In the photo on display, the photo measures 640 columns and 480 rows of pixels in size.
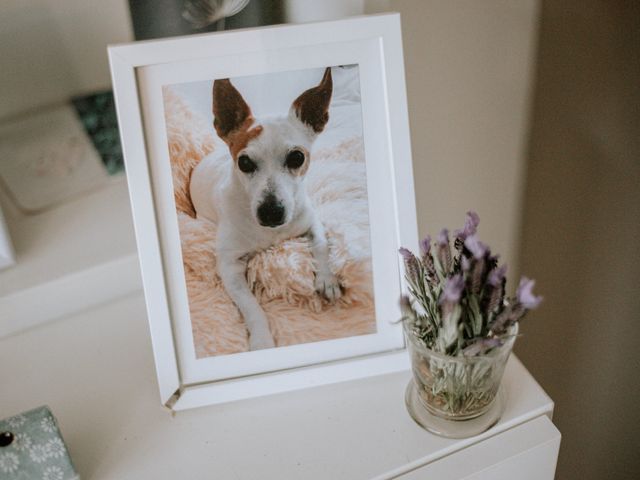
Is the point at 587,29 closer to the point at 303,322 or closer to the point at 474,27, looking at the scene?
the point at 474,27

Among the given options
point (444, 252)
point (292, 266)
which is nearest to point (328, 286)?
point (292, 266)

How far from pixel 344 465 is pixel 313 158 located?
1.01 ft

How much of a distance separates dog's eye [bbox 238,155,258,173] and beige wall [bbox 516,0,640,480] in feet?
1.64

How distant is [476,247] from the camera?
540mm

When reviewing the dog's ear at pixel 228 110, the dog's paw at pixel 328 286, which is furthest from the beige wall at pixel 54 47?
the dog's paw at pixel 328 286

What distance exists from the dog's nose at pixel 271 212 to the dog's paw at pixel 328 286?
7cm

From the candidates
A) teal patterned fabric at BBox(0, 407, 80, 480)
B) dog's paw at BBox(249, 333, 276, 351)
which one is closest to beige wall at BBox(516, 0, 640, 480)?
dog's paw at BBox(249, 333, 276, 351)

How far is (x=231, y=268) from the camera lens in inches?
26.2

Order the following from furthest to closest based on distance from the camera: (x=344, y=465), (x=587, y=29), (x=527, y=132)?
(x=527, y=132)
(x=587, y=29)
(x=344, y=465)

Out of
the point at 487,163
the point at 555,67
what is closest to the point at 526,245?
the point at 487,163

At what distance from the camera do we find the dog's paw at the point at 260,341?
0.68m

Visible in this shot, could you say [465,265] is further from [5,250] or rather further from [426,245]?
[5,250]

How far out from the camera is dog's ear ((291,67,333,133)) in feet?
2.07

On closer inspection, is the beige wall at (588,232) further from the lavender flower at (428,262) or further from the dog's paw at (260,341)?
the dog's paw at (260,341)
